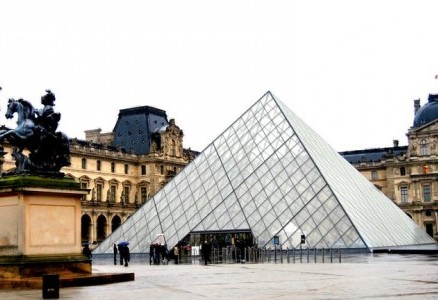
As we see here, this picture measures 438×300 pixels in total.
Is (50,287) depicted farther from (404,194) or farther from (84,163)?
(404,194)

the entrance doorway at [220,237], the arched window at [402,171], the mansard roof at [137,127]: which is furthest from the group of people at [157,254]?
the arched window at [402,171]

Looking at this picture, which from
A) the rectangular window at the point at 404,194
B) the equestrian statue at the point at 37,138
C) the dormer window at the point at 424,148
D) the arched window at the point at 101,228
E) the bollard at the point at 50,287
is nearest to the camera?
the bollard at the point at 50,287

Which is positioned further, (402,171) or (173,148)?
(402,171)

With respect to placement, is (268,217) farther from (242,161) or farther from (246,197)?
(242,161)

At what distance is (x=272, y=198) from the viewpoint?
30.4m

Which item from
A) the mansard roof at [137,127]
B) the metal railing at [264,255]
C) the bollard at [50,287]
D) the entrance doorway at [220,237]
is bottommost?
the metal railing at [264,255]

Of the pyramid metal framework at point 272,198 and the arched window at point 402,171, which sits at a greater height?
the arched window at point 402,171

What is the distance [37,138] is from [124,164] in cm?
5957

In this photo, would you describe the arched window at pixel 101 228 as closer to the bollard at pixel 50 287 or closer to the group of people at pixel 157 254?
the group of people at pixel 157 254

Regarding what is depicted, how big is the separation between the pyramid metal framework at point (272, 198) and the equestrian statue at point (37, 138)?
1623 centimetres

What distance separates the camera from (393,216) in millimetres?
35562

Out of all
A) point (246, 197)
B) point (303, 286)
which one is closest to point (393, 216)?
point (246, 197)

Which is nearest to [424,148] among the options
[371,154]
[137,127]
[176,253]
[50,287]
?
[371,154]

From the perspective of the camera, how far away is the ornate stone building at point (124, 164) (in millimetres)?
65125
